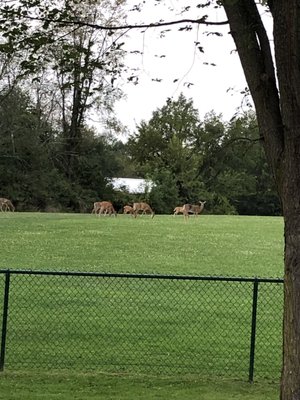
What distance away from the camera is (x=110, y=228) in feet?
100

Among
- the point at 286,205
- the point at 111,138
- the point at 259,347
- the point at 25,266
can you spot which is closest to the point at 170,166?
the point at 111,138

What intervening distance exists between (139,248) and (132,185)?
133 feet

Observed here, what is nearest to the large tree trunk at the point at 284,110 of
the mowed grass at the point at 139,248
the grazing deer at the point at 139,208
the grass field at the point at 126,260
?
the grass field at the point at 126,260

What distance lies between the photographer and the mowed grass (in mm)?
18719

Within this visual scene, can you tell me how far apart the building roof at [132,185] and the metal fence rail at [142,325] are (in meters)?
45.5

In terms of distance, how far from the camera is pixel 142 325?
36.3 ft

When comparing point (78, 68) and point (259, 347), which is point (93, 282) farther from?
point (78, 68)

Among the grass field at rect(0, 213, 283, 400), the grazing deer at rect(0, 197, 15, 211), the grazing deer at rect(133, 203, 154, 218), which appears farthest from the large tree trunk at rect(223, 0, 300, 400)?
the grazing deer at rect(0, 197, 15, 211)

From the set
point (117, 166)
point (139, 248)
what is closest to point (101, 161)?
point (117, 166)

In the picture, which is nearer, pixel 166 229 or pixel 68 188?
pixel 166 229

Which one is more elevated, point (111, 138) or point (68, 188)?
point (111, 138)

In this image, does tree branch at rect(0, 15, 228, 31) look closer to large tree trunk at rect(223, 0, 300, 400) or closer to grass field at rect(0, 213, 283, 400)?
large tree trunk at rect(223, 0, 300, 400)

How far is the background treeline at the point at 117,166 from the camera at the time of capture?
5241cm

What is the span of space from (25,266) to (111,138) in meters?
47.8
